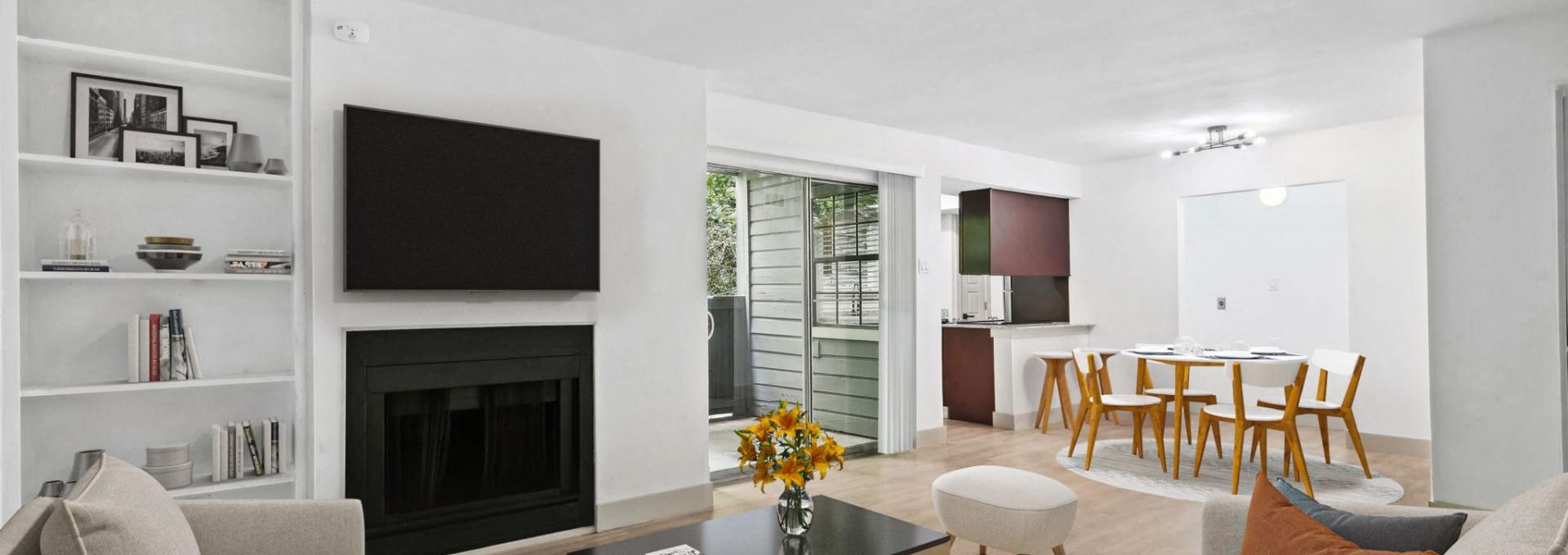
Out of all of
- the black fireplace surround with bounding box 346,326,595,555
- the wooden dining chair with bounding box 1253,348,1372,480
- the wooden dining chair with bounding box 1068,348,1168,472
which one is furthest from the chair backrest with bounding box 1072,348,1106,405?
the black fireplace surround with bounding box 346,326,595,555

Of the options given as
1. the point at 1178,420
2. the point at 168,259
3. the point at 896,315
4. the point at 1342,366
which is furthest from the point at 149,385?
the point at 1342,366

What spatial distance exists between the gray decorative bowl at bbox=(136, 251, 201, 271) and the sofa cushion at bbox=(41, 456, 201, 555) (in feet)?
4.26

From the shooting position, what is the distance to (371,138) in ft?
10.6

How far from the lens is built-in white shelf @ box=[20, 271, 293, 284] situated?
269cm

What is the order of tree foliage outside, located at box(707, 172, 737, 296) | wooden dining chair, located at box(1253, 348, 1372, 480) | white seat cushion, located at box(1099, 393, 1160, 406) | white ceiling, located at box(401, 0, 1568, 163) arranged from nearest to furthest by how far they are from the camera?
white ceiling, located at box(401, 0, 1568, 163) → wooden dining chair, located at box(1253, 348, 1372, 480) → tree foliage outside, located at box(707, 172, 737, 296) → white seat cushion, located at box(1099, 393, 1160, 406)

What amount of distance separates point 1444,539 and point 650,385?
3232 millimetres

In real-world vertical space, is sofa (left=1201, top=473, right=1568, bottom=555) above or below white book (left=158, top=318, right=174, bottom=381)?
below

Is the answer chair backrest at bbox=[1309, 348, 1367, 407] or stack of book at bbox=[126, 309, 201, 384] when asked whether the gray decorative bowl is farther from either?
chair backrest at bbox=[1309, 348, 1367, 407]

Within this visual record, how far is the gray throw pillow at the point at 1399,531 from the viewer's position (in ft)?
5.06

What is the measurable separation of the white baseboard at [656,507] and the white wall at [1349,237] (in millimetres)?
4491

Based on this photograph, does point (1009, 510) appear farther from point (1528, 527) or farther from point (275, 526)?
point (275, 526)

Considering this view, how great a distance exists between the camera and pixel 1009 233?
23.3ft

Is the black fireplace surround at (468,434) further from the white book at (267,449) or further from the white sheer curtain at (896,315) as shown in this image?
the white sheer curtain at (896,315)

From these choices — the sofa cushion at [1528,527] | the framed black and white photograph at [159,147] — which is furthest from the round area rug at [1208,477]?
the framed black and white photograph at [159,147]
